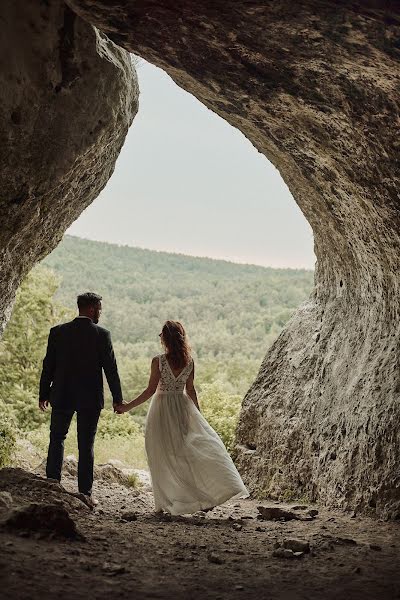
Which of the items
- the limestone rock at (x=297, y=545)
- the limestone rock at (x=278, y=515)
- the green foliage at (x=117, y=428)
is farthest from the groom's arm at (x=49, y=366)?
the green foliage at (x=117, y=428)

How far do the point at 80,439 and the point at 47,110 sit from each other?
3214 mm

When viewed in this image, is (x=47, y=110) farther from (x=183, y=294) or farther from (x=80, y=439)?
(x=183, y=294)

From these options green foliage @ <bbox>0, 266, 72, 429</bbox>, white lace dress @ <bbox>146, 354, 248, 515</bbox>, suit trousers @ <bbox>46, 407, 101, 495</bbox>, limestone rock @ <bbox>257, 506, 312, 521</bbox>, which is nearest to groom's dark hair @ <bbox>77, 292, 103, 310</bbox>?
white lace dress @ <bbox>146, 354, 248, 515</bbox>

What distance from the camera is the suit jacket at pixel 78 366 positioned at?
721 cm

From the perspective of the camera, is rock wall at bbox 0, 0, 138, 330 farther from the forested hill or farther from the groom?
the forested hill

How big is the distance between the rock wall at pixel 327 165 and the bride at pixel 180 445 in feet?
4.29

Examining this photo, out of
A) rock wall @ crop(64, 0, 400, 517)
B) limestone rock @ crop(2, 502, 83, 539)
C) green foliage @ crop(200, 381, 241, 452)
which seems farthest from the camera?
green foliage @ crop(200, 381, 241, 452)

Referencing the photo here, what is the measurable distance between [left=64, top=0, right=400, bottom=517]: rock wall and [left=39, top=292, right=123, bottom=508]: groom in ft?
8.24

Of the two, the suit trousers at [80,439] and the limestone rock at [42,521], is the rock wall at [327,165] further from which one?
the limestone rock at [42,521]

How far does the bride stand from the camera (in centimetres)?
723

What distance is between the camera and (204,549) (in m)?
5.30

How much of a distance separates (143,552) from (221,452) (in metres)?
2.60

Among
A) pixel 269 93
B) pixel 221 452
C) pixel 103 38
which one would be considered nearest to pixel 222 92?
pixel 269 93

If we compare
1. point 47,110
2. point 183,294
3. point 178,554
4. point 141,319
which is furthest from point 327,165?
point 183,294
